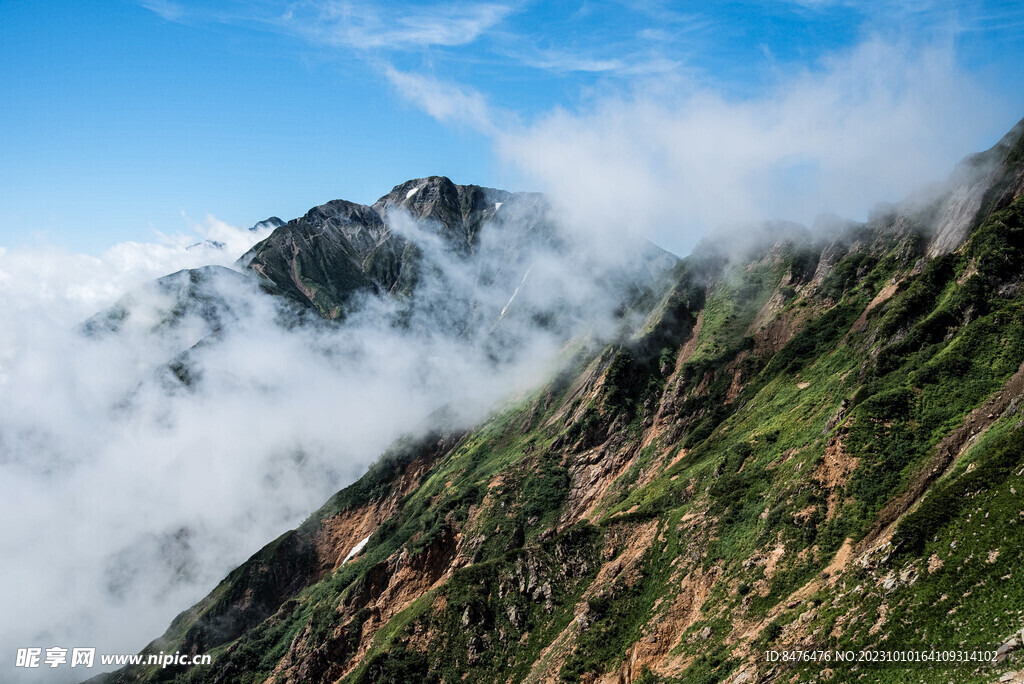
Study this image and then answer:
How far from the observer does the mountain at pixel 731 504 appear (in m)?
43.5

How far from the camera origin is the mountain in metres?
43.5

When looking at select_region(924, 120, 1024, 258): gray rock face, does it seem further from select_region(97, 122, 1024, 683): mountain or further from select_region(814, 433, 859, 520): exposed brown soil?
select_region(814, 433, 859, 520): exposed brown soil

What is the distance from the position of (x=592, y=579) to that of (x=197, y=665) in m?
112

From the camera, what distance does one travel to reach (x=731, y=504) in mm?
72188

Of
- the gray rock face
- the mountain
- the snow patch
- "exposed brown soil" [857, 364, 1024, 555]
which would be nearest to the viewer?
the mountain

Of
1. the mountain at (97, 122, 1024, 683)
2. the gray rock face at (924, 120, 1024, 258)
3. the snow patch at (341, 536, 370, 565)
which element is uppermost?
the gray rock face at (924, 120, 1024, 258)

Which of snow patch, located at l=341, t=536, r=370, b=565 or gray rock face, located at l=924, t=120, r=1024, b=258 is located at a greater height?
gray rock face, located at l=924, t=120, r=1024, b=258

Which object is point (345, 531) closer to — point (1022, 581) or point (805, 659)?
point (805, 659)

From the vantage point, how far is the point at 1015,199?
76625 millimetres

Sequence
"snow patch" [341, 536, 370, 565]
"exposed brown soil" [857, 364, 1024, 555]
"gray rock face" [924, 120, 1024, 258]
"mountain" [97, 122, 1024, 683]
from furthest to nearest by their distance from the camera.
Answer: "snow patch" [341, 536, 370, 565] < "gray rock face" [924, 120, 1024, 258] < "exposed brown soil" [857, 364, 1024, 555] < "mountain" [97, 122, 1024, 683]

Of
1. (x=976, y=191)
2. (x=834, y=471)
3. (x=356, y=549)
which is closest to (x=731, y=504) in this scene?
(x=834, y=471)

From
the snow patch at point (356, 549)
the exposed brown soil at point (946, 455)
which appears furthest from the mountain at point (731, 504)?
the snow patch at point (356, 549)

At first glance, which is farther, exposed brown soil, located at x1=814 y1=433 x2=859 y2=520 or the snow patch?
the snow patch

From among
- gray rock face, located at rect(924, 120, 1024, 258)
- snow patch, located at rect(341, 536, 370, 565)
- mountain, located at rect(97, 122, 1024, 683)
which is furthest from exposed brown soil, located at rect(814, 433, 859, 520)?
snow patch, located at rect(341, 536, 370, 565)
